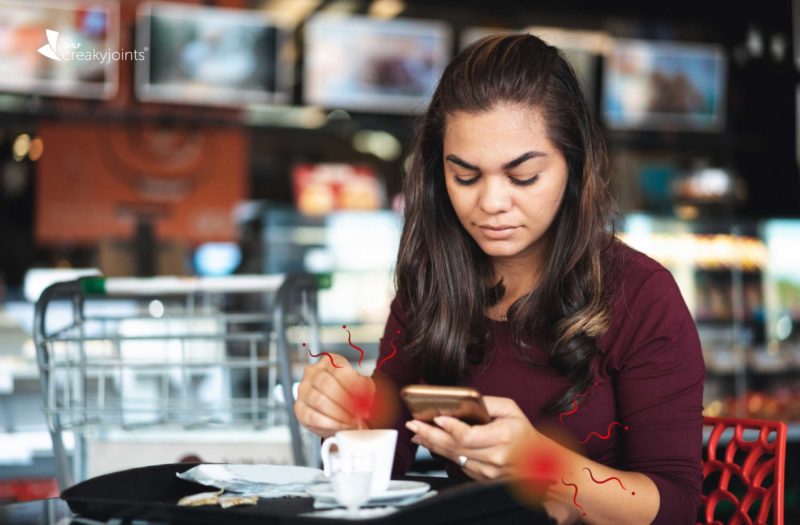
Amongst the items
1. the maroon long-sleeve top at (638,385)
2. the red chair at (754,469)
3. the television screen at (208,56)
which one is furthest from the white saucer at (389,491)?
the television screen at (208,56)

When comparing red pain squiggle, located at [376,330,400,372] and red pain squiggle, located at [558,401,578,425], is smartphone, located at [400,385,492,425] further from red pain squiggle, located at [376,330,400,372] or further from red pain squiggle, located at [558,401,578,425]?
red pain squiggle, located at [376,330,400,372]

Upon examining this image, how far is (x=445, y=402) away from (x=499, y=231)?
0.49 meters

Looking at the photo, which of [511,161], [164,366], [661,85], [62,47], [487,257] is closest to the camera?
[511,161]

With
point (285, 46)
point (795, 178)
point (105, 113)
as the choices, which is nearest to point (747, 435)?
point (795, 178)

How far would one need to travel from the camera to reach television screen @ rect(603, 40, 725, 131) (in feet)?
21.6

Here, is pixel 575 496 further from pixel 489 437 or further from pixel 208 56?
pixel 208 56

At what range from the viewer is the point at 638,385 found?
166 cm

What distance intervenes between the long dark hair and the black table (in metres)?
0.44

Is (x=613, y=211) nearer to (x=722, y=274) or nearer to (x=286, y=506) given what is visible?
(x=286, y=506)

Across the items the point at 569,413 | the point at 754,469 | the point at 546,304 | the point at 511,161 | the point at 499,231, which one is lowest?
the point at 754,469

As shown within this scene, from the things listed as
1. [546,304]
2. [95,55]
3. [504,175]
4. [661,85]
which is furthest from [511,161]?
[661,85]

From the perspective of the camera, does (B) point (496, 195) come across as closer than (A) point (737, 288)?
Yes

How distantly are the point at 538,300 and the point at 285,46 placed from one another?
179 inches

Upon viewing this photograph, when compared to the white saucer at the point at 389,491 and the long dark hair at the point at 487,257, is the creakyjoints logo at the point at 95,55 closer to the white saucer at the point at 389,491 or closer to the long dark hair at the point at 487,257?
the long dark hair at the point at 487,257
